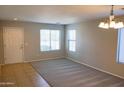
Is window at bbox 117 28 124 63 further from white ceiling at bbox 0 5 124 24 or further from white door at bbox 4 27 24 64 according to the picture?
white door at bbox 4 27 24 64

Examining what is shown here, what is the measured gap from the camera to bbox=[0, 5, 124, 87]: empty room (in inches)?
135

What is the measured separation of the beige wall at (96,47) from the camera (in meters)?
4.18

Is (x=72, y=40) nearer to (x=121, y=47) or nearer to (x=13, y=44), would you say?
(x=121, y=47)

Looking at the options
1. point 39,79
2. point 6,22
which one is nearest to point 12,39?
point 6,22

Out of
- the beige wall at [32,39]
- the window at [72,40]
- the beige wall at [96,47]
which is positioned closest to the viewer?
the beige wall at [96,47]

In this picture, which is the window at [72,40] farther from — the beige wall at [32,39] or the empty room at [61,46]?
the beige wall at [32,39]

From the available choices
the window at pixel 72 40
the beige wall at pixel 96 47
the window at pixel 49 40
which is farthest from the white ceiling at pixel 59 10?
the window at pixel 49 40

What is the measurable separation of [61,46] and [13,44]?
9.41 ft

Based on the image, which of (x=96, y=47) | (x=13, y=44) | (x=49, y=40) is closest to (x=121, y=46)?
(x=96, y=47)

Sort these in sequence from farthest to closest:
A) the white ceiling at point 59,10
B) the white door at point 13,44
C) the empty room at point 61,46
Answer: the white door at point 13,44, the empty room at point 61,46, the white ceiling at point 59,10

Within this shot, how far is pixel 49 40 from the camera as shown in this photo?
6.95 meters

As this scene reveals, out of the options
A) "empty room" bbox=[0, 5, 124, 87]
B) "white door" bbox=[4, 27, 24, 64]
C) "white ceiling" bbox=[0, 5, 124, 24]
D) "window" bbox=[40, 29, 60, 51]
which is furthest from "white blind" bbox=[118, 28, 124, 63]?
"white door" bbox=[4, 27, 24, 64]
